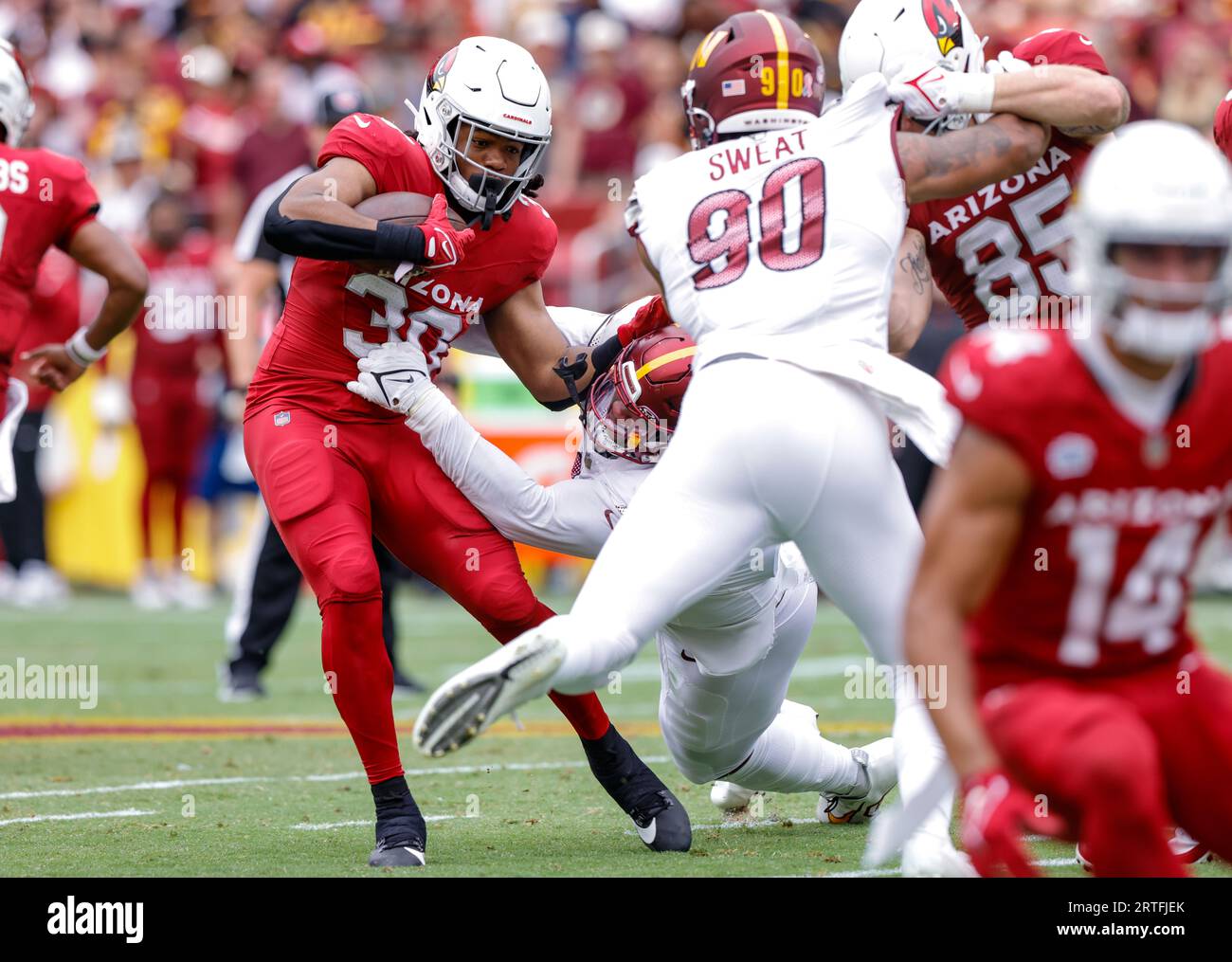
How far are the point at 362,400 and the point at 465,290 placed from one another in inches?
15.5

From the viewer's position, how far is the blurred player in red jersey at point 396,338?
4.34m

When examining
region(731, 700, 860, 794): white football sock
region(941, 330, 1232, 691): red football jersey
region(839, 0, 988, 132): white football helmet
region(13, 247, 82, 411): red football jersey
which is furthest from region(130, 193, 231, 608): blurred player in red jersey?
region(941, 330, 1232, 691): red football jersey

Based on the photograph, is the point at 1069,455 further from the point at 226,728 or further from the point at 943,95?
the point at 226,728

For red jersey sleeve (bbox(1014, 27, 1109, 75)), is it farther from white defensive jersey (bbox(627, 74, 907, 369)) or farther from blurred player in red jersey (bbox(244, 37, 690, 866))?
blurred player in red jersey (bbox(244, 37, 690, 866))

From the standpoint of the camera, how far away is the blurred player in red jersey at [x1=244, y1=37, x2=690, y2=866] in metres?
4.34

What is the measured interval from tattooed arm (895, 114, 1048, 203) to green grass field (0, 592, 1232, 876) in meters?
1.53

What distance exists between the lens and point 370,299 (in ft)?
15.3

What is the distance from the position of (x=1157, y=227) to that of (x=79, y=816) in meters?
3.47

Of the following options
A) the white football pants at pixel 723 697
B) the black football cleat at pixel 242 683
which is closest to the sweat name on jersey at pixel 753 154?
the white football pants at pixel 723 697

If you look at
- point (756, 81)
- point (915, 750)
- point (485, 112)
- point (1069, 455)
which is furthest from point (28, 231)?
point (1069, 455)

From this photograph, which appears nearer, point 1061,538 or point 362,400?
point 1061,538
